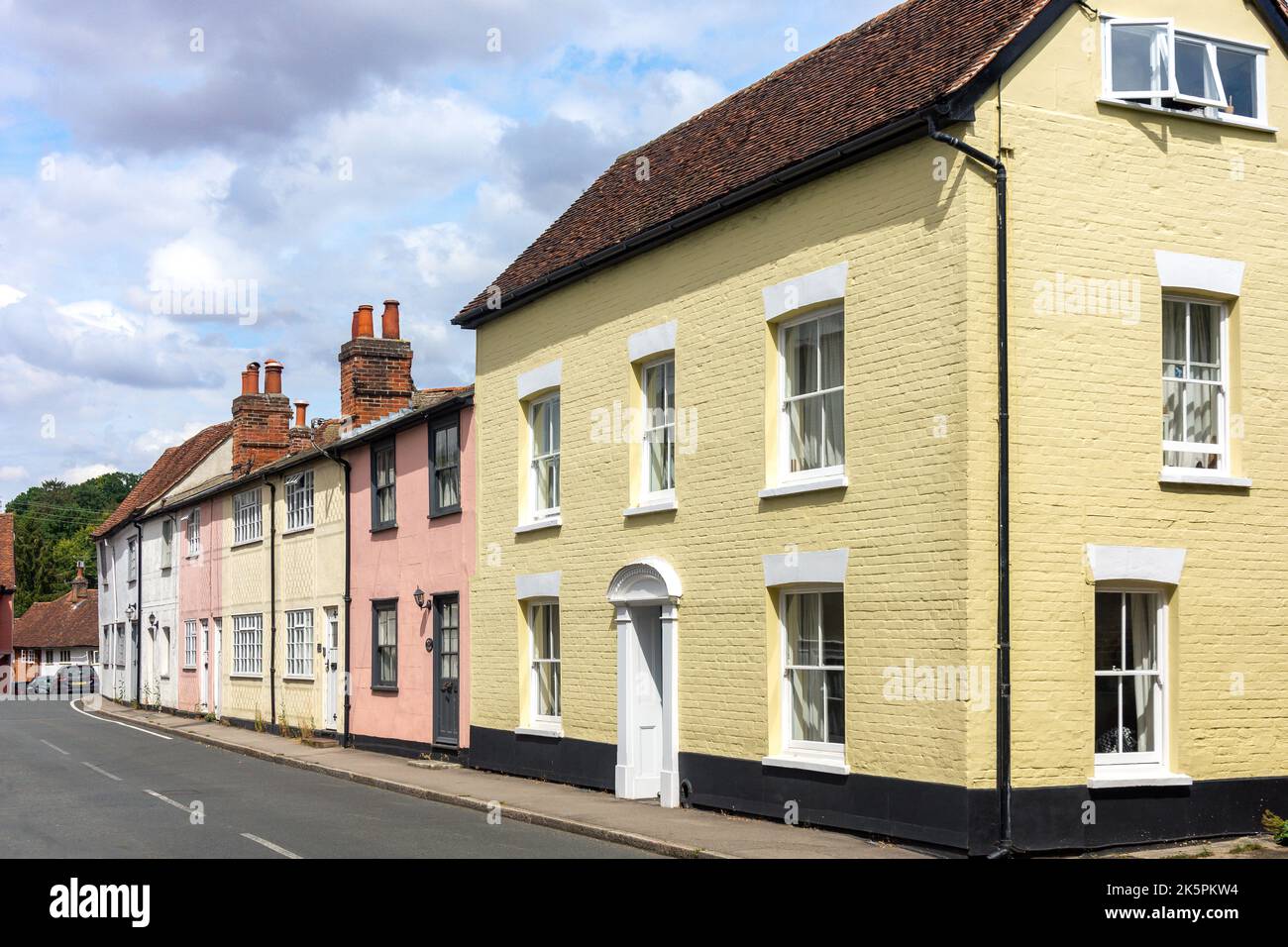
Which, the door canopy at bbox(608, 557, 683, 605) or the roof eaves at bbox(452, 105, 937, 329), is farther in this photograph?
the door canopy at bbox(608, 557, 683, 605)

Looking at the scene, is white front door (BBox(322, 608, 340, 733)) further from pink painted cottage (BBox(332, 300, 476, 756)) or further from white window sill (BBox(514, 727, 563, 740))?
white window sill (BBox(514, 727, 563, 740))

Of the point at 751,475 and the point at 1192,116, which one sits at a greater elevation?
the point at 1192,116

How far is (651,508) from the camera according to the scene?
17.6 m

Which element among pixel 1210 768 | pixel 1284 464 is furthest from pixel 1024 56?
pixel 1210 768

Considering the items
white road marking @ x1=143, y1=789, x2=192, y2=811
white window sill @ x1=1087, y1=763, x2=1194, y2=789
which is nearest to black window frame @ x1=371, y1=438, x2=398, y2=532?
white road marking @ x1=143, y1=789, x2=192, y2=811

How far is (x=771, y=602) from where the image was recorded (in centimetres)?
1535

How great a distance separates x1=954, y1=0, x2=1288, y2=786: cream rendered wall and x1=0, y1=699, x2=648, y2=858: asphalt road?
4.48 meters

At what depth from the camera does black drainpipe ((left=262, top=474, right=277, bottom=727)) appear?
32.3m

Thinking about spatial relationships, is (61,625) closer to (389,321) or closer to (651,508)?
(389,321)

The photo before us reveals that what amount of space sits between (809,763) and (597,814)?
9.37 ft

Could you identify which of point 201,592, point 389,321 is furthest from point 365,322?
point 201,592

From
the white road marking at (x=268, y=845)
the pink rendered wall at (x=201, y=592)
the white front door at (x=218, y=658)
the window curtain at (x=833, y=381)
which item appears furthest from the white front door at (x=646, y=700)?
the white front door at (x=218, y=658)

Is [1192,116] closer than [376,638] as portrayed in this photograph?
Yes
